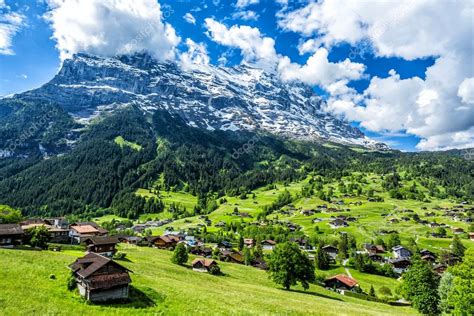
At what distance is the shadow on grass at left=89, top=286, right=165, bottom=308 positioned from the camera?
4367 centimetres

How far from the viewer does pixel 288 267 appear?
72.5 metres

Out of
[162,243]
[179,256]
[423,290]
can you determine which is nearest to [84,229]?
[162,243]

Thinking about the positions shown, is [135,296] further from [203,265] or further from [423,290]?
[423,290]

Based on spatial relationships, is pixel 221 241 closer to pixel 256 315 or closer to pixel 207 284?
pixel 207 284

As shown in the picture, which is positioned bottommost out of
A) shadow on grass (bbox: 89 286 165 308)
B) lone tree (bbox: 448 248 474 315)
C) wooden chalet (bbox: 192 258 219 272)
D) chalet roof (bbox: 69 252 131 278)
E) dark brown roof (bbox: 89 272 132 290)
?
wooden chalet (bbox: 192 258 219 272)

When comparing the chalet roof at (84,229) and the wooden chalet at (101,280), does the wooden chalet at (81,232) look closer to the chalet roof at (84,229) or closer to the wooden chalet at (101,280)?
the chalet roof at (84,229)

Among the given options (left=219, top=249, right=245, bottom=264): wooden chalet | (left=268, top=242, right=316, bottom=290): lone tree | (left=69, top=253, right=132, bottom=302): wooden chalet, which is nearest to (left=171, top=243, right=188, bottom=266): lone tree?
(left=268, top=242, right=316, bottom=290): lone tree

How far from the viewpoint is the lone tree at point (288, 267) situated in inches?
2849

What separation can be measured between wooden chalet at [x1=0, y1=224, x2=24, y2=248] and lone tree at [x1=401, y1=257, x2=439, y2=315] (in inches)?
3143

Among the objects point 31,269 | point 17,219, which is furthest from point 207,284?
point 17,219

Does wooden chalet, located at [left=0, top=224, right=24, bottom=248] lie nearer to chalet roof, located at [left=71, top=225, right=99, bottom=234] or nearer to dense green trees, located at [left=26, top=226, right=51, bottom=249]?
dense green trees, located at [left=26, top=226, right=51, bottom=249]

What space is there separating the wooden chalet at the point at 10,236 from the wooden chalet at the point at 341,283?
7590 centimetres

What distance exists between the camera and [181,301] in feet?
151

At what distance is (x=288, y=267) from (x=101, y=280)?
135ft
